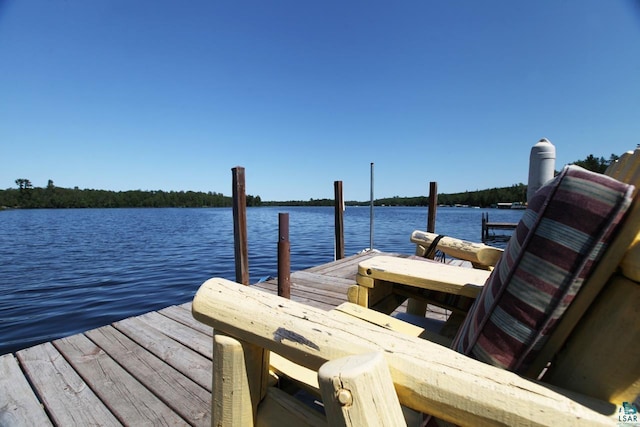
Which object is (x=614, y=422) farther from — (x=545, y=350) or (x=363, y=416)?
(x=363, y=416)

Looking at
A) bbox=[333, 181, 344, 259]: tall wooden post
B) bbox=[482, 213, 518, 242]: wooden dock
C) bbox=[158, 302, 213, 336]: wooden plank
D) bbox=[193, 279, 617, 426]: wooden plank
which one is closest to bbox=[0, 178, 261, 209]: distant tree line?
bbox=[482, 213, 518, 242]: wooden dock

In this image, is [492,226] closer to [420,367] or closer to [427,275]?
[427,275]

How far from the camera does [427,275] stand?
5.44ft

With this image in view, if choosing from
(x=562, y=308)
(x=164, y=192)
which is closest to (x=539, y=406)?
(x=562, y=308)

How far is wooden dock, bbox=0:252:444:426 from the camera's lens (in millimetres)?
1857

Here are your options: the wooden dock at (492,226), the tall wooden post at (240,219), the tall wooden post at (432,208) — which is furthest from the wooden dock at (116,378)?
the wooden dock at (492,226)

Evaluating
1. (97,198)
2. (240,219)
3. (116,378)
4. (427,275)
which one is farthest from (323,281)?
(97,198)

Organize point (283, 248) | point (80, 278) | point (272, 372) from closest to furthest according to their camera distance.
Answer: point (272, 372) < point (283, 248) < point (80, 278)

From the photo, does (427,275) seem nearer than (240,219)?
Yes

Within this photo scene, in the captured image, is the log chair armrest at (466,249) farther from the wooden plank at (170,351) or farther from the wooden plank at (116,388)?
the wooden plank at (116,388)

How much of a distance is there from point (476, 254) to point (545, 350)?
4.87ft

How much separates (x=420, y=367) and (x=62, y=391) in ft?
9.03

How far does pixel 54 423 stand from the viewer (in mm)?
1798

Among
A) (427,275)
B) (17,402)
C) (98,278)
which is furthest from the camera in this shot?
(98,278)
